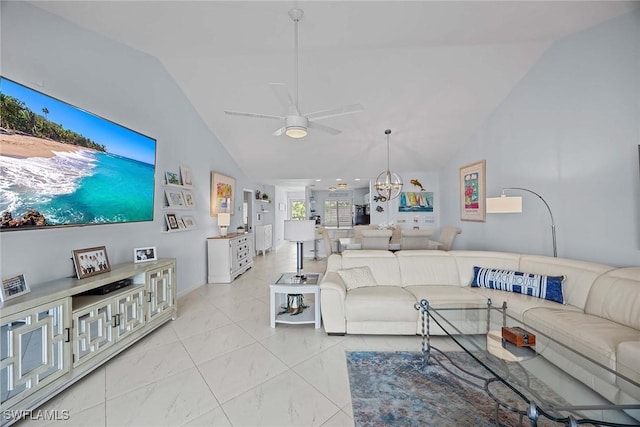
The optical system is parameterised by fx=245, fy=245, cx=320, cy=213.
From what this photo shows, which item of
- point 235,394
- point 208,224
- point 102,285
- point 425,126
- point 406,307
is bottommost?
point 235,394

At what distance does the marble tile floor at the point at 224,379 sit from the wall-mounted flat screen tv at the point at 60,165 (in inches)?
53.4

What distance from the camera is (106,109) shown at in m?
2.65

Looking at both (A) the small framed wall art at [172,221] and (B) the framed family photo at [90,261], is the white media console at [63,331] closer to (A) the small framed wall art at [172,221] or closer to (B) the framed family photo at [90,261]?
(B) the framed family photo at [90,261]

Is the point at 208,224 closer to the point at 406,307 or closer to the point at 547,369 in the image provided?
the point at 406,307

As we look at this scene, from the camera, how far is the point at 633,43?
2.57 meters

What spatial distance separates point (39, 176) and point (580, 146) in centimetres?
554

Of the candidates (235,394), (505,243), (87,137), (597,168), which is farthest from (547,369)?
(87,137)

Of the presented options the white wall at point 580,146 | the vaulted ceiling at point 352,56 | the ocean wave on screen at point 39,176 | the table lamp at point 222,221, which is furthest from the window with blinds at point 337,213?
the ocean wave on screen at point 39,176

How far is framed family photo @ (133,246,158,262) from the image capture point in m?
2.84

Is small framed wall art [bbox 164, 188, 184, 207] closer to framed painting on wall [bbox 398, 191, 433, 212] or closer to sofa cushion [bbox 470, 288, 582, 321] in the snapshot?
sofa cushion [bbox 470, 288, 582, 321]

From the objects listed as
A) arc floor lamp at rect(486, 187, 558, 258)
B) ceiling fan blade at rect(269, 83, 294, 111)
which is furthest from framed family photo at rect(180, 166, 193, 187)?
arc floor lamp at rect(486, 187, 558, 258)

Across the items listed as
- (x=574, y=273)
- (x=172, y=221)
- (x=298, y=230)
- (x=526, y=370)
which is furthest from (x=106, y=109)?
(x=574, y=273)

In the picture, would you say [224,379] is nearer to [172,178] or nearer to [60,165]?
[60,165]

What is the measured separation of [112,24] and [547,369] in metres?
4.69
